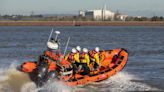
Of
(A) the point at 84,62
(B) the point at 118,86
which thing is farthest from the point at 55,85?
(B) the point at 118,86

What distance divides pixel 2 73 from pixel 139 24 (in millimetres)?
107175

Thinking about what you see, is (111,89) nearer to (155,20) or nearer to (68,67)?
(68,67)

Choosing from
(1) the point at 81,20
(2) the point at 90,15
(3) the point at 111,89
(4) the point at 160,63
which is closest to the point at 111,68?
(3) the point at 111,89

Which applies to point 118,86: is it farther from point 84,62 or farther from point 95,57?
point 84,62

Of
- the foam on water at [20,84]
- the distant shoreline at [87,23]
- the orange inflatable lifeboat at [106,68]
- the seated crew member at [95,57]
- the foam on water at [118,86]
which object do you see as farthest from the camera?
the distant shoreline at [87,23]

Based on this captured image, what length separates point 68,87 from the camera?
56.0 feet

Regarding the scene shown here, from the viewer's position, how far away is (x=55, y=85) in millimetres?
16234

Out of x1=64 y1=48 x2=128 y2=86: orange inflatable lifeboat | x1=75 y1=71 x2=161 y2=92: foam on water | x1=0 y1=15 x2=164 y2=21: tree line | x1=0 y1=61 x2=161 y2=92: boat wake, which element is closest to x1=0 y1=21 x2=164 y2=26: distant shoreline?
x1=0 y1=15 x2=164 y2=21: tree line

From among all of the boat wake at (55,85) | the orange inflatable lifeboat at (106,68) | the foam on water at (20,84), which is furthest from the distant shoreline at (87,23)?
the foam on water at (20,84)

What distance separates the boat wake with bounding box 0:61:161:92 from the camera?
53.2ft

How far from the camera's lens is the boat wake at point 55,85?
1621 cm

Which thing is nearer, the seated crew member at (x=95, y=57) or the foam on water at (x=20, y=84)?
the foam on water at (x=20, y=84)

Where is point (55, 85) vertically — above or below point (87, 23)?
above

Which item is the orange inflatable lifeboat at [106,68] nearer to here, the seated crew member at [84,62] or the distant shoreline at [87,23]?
the seated crew member at [84,62]
